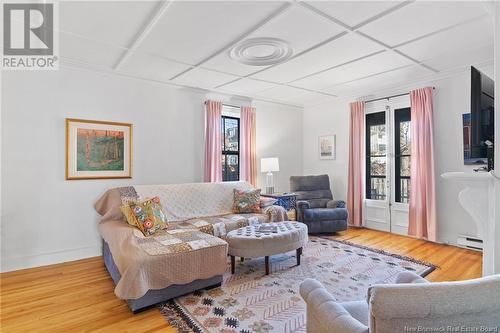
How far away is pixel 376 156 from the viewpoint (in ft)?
16.6

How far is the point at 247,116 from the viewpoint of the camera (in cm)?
524

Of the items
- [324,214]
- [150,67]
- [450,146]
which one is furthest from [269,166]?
[450,146]

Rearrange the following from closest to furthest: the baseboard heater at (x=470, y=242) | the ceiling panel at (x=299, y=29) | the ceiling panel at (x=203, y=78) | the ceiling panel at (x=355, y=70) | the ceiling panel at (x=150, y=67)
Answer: the ceiling panel at (x=299, y=29)
the ceiling panel at (x=150, y=67)
the ceiling panel at (x=355, y=70)
the baseboard heater at (x=470, y=242)
the ceiling panel at (x=203, y=78)

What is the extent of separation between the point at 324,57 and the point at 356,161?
2.43 m

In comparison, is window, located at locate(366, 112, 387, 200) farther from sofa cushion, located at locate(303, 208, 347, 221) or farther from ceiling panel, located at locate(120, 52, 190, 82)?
ceiling panel, located at locate(120, 52, 190, 82)

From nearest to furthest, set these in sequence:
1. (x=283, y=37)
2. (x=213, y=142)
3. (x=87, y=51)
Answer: (x=283, y=37)
(x=87, y=51)
(x=213, y=142)

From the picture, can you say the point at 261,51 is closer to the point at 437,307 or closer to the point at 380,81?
the point at 380,81

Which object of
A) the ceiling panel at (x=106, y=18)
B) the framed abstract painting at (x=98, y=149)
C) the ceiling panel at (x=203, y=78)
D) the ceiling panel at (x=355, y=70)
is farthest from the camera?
the ceiling panel at (x=203, y=78)

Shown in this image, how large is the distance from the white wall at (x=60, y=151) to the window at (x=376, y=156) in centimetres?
346

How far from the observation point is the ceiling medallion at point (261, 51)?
2914mm

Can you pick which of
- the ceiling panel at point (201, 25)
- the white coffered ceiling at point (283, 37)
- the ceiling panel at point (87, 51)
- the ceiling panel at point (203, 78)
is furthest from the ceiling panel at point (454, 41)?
the ceiling panel at point (87, 51)

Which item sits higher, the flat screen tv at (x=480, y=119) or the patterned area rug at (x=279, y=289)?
the flat screen tv at (x=480, y=119)

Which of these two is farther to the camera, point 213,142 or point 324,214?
point 213,142

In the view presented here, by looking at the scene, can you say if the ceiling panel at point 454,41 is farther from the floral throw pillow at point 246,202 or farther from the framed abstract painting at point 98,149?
the framed abstract painting at point 98,149
